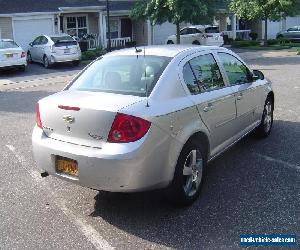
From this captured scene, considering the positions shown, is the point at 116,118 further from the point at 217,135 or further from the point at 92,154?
the point at 217,135

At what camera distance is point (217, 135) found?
5.00 m

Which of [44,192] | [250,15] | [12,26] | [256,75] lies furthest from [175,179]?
[250,15]

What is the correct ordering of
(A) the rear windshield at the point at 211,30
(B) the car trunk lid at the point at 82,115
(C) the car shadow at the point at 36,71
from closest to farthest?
(B) the car trunk lid at the point at 82,115 → (C) the car shadow at the point at 36,71 → (A) the rear windshield at the point at 211,30

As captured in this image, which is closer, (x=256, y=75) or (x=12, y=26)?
(x=256, y=75)

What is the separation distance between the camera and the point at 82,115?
161 inches

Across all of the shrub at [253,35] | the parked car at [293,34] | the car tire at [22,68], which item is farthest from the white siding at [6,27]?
the parked car at [293,34]

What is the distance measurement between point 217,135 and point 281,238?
156 cm

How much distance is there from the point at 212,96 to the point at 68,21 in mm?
24228

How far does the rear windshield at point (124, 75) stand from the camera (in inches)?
175

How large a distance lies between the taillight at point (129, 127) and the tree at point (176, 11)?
759 inches

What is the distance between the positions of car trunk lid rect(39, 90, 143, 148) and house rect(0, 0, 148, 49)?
67.5ft

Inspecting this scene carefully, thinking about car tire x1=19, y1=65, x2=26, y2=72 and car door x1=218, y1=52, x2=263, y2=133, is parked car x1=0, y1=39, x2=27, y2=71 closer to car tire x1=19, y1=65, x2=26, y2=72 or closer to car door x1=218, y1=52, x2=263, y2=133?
car tire x1=19, y1=65, x2=26, y2=72

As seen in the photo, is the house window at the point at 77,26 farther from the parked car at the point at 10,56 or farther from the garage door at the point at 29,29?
the parked car at the point at 10,56

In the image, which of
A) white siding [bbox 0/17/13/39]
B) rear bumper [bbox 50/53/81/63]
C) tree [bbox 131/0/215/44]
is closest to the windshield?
rear bumper [bbox 50/53/81/63]
